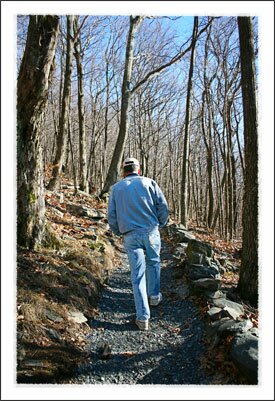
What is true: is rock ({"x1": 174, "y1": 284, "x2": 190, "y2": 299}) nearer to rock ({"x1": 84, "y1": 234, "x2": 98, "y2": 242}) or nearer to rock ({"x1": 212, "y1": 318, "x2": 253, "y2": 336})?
rock ({"x1": 212, "y1": 318, "x2": 253, "y2": 336})

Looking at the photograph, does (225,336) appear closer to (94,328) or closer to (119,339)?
(119,339)

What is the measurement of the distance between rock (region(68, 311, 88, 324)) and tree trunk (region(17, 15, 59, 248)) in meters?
1.28

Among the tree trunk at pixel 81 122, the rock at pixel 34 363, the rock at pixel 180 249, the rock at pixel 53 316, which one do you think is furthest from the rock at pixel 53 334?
the tree trunk at pixel 81 122

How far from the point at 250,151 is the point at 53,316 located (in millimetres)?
3448

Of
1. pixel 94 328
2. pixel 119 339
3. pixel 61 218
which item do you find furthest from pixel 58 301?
pixel 61 218

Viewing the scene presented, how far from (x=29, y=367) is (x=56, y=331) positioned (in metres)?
0.61

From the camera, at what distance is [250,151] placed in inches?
179

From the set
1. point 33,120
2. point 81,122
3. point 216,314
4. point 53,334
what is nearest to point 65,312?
point 53,334

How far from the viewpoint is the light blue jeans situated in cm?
389

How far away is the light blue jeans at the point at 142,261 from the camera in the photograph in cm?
389

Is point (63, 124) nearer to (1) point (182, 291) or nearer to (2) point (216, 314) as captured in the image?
(1) point (182, 291)

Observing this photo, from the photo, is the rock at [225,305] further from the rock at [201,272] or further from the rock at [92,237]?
the rock at [92,237]

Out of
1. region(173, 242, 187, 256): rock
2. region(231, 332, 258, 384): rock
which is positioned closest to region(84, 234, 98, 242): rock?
region(173, 242, 187, 256): rock

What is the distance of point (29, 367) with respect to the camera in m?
2.75
